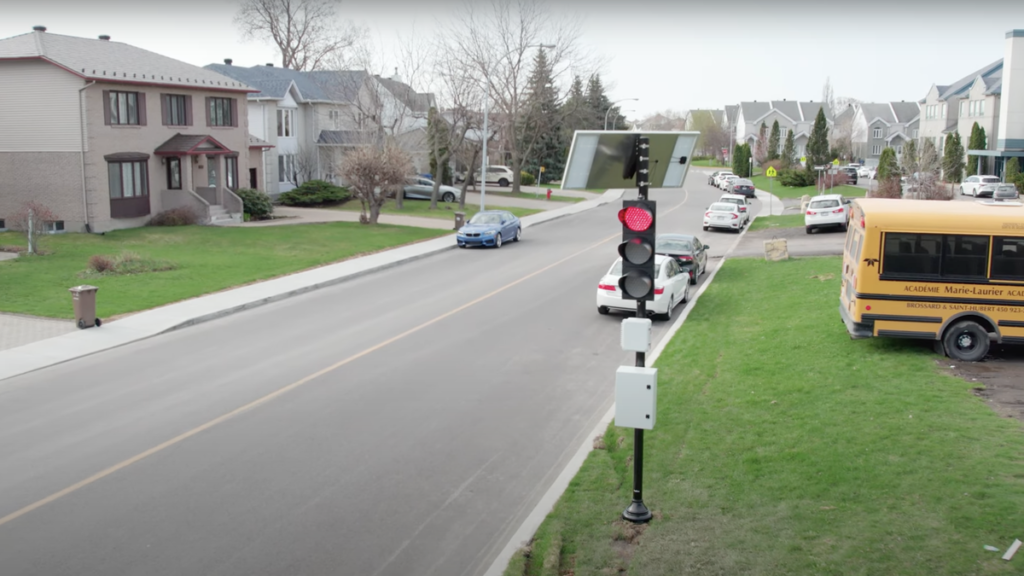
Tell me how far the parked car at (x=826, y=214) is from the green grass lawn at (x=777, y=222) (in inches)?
129

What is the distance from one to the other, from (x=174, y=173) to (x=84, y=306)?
23.3 meters

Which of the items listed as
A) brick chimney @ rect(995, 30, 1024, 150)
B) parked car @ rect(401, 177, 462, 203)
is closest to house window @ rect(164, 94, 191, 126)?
parked car @ rect(401, 177, 462, 203)

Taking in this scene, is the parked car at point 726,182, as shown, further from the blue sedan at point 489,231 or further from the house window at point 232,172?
the house window at point 232,172

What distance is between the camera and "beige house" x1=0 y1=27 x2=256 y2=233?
1379 inches

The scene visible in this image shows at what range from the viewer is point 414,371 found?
15094 mm

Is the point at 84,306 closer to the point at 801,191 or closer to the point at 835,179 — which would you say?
the point at 801,191

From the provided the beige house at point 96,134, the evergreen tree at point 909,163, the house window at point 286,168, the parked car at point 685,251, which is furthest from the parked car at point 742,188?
the parked car at point 685,251

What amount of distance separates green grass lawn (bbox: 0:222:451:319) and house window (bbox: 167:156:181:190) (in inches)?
137

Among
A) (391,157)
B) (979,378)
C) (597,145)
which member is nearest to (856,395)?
(979,378)

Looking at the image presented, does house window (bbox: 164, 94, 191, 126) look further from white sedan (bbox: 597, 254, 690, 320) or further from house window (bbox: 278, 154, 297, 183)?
white sedan (bbox: 597, 254, 690, 320)

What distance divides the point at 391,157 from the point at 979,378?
29711 mm

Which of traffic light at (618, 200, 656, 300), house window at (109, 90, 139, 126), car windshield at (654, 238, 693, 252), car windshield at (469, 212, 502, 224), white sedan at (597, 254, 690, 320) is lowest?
white sedan at (597, 254, 690, 320)

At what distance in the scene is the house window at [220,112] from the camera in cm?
4238

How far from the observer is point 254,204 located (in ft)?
140
